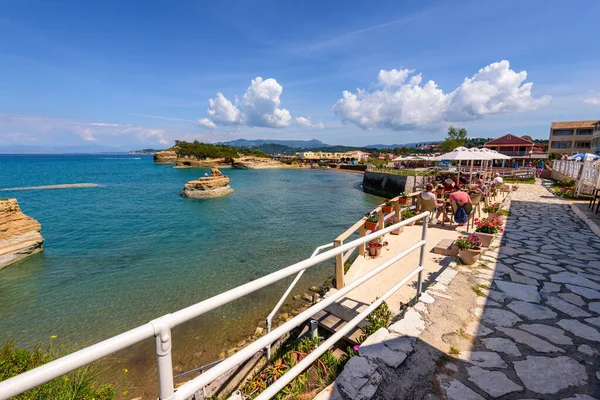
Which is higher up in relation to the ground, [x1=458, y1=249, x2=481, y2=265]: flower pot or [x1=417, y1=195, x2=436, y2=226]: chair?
[x1=417, y1=195, x2=436, y2=226]: chair

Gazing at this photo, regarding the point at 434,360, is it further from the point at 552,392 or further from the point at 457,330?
the point at 552,392

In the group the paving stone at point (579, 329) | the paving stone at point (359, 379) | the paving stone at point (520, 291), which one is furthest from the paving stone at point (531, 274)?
the paving stone at point (359, 379)

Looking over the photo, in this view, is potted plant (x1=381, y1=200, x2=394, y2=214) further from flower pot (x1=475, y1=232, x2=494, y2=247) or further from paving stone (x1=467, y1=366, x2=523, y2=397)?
paving stone (x1=467, y1=366, x2=523, y2=397)

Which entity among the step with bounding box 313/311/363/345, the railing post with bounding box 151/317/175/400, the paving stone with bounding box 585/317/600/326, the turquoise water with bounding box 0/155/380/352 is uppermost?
the railing post with bounding box 151/317/175/400

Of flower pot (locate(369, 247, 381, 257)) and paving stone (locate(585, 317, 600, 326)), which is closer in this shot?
paving stone (locate(585, 317, 600, 326))

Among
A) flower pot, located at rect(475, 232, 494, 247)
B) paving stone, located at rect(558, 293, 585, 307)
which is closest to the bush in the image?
paving stone, located at rect(558, 293, 585, 307)

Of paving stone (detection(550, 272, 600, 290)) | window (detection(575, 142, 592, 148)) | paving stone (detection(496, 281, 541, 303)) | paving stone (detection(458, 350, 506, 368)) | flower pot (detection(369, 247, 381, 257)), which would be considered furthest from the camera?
window (detection(575, 142, 592, 148))

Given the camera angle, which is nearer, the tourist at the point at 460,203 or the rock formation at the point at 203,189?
the tourist at the point at 460,203

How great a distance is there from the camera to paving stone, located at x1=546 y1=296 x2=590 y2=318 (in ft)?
11.1

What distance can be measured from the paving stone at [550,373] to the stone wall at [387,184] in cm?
2489

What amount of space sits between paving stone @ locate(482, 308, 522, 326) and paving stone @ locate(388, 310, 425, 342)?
2.97 feet

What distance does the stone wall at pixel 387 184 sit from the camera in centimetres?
2670

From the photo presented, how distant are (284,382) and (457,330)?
2256 millimetres

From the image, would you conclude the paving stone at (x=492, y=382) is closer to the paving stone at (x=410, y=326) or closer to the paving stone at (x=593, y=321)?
the paving stone at (x=410, y=326)
